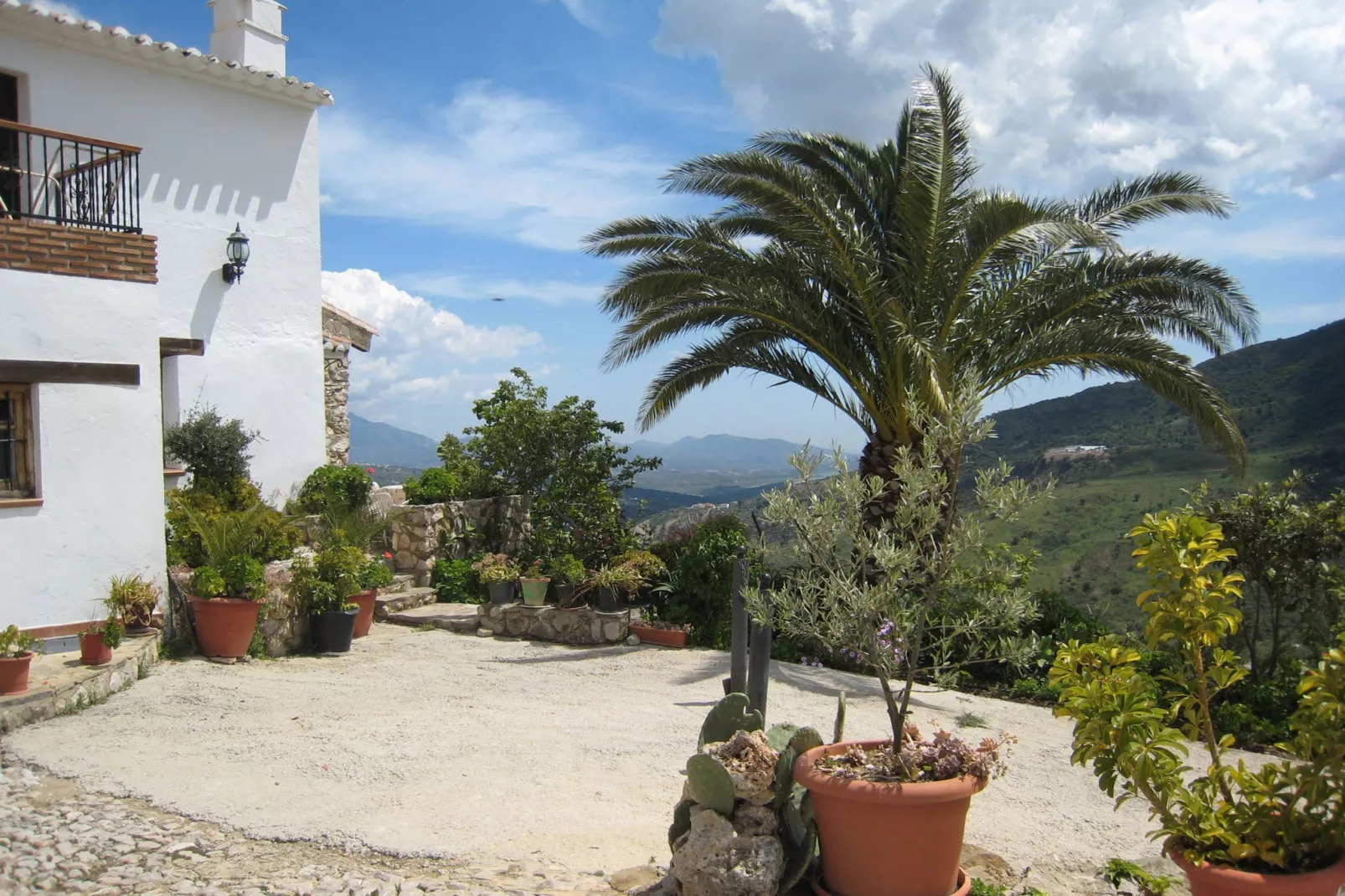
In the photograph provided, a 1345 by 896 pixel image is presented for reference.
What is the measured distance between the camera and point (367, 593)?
10.9 meters

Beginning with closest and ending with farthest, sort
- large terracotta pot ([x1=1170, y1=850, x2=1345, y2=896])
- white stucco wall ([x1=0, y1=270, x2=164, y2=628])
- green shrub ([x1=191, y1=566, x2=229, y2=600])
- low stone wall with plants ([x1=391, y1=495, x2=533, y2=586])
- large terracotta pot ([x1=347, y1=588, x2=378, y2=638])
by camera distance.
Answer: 1. large terracotta pot ([x1=1170, y1=850, x2=1345, y2=896])
2. white stucco wall ([x1=0, y1=270, x2=164, y2=628])
3. green shrub ([x1=191, y1=566, x2=229, y2=600])
4. large terracotta pot ([x1=347, y1=588, x2=378, y2=638])
5. low stone wall with plants ([x1=391, y1=495, x2=533, y2=586])

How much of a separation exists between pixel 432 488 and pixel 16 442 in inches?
227

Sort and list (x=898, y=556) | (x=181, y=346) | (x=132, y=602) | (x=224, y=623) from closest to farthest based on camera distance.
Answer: (x=898, y=556), (x=132, y=602), (x=224, y=623), (x=181, y=346)

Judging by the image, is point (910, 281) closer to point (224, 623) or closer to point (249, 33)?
point (224, 623)

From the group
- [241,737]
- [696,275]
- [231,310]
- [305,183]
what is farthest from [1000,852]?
[305,183]

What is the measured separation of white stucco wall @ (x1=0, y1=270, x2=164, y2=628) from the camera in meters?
8.41

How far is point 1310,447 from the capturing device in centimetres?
1892

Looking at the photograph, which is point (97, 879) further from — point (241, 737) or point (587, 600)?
point (587, 600)

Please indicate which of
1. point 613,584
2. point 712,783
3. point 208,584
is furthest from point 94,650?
point 712,783

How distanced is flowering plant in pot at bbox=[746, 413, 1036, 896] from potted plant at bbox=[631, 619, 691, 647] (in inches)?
237

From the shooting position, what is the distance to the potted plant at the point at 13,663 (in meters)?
7.11

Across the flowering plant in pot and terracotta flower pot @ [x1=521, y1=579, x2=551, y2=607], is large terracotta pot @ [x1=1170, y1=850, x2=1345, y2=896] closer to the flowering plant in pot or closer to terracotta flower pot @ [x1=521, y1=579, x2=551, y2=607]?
the flowering plant in pot

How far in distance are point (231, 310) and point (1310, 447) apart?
18.8 meters

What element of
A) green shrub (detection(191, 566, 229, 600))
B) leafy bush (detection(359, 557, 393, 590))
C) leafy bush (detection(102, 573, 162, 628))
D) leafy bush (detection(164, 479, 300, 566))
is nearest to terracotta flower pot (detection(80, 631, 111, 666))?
leafy bush (detection(102, 573, 162, 628))
